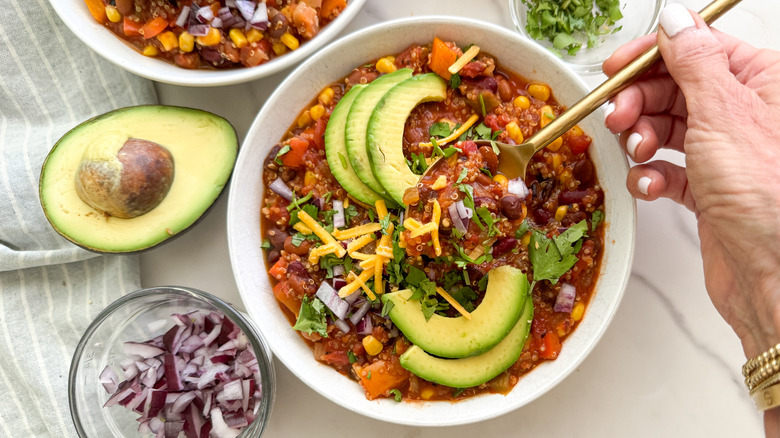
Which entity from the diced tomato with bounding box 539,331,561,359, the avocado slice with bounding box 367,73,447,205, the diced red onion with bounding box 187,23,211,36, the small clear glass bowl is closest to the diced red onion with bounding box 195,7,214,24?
the diced red onion with bounding box 187,23,211,36

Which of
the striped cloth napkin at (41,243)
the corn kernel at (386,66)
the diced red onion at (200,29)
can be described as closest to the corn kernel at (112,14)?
the striped cloth napkin at (41,243)

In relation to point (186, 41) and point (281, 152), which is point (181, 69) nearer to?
point (186, 41)

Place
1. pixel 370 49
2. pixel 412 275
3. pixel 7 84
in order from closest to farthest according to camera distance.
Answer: pixel 412 275, pixel 370 49, pixel 7 84

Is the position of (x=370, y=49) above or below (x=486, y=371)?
above

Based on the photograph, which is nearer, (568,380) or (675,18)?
(675,18)

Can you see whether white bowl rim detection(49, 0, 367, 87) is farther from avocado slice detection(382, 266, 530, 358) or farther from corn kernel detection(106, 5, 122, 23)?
avocado slice detection(382, 266, 530, 358)

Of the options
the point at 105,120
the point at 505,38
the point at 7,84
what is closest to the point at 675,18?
the point at 505,38

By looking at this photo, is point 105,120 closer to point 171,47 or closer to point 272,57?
point 171,47
